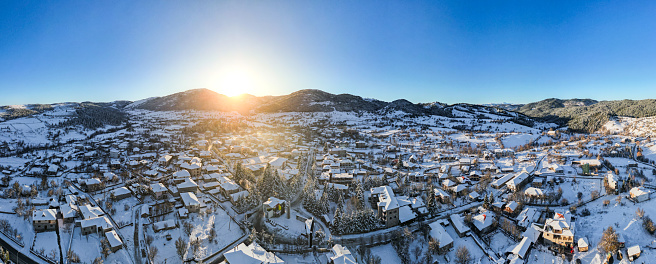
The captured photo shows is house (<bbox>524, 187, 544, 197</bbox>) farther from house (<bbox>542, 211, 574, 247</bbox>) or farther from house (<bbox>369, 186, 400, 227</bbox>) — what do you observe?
house (<bbox>369, 186, 400, 227</bbox>)

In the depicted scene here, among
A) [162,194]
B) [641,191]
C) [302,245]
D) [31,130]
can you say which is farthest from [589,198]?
[31,130]

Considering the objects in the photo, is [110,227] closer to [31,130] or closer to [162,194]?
[162,194]

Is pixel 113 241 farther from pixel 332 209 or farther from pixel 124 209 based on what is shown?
pixel 332 209

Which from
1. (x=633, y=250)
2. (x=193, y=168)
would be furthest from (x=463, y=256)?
(x=193, y=168)

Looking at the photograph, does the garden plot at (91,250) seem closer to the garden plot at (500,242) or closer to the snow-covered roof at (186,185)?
the snow-covered roof at (186,185)

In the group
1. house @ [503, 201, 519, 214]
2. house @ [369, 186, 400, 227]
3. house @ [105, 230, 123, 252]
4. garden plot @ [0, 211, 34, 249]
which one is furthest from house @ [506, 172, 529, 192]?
garden plot @ [0, 211, 34, 249]
